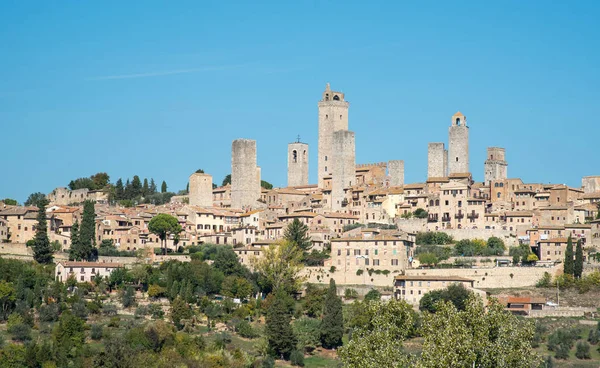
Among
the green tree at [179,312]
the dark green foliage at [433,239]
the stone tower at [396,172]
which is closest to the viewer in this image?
the green tree at [179,312]

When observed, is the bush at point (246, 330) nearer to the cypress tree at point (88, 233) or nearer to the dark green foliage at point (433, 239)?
the cypress tree at point (88, 233)

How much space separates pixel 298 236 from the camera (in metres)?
77.6

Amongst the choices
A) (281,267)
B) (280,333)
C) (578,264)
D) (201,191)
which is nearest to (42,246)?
(281,267)

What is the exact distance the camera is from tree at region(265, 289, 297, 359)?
210 ft

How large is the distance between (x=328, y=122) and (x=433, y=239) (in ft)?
68.5

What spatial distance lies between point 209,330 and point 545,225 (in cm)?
2322

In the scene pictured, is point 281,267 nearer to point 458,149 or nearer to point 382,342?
Answer: point 458,149

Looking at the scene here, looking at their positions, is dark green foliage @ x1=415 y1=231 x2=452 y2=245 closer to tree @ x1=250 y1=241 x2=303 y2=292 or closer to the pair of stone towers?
tree @ x1=250 y1=241 x2=303 y2=292

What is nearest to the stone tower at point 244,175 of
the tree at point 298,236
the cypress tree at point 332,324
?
the tree at point 298,236

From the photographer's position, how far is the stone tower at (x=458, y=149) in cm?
9244

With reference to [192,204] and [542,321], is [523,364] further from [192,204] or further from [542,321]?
[192,204]

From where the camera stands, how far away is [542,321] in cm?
6719

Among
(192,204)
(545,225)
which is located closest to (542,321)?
(545,225)

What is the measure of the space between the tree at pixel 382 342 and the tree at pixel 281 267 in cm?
2004
